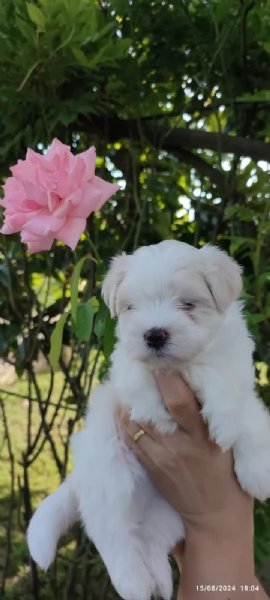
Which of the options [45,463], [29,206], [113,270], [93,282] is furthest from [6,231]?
[45,463]

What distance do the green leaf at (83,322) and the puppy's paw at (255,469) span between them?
553mm

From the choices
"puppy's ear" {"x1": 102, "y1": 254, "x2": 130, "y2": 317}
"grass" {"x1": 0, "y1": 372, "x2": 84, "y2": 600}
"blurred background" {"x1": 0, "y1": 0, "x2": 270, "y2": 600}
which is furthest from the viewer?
"grass" {"x1": 0, "y1": 372, "x2": 84, "y2": 600}

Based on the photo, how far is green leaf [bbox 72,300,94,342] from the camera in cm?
126

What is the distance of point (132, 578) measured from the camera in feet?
4.37

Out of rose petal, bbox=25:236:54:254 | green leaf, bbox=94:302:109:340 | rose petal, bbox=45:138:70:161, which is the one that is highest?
rose petal, bbox=45:138:70:161

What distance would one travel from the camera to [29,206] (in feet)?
3.91

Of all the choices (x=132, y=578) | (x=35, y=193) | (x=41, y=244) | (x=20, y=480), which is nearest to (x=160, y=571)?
(x=132, y=578)

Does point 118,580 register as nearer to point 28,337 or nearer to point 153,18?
point 28,337

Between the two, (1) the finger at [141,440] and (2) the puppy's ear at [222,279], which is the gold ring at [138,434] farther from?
(2) the puppy's ear at [222,279]

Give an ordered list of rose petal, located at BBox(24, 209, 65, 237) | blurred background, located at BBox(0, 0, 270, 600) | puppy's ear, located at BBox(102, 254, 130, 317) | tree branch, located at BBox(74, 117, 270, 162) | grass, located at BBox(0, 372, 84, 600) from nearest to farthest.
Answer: rose petal, located at BBox(24, 209, 65, 237) < puppy's ear, located at BBox(102, 254, 130, 317) < blurred background, located at BBox(0, 0, 270, 600) < tree branch, located at BBox(74, 117, 270, 162) < grass, located at BBox(0, 372, 84, 600)

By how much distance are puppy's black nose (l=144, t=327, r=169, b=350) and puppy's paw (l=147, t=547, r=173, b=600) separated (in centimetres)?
59

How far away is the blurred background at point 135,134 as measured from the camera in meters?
1.62

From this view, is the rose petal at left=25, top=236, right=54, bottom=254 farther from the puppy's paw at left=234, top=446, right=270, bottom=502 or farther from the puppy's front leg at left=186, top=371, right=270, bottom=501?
the puppy's paw at left=234, top=446, right=270, bottom=502

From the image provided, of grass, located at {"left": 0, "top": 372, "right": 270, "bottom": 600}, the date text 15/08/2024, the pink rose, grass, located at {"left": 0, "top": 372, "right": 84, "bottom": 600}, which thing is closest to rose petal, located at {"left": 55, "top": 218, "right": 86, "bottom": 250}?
the pink rose
